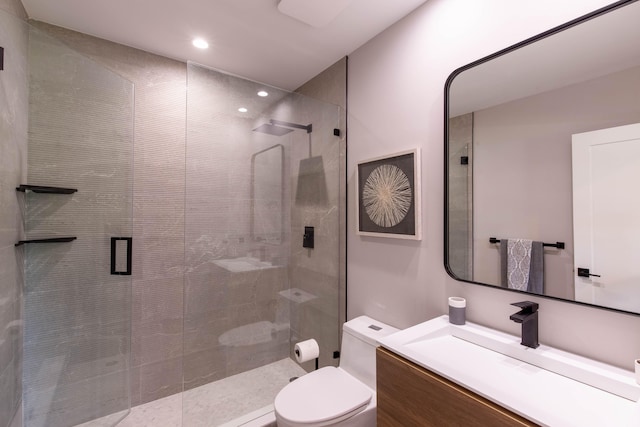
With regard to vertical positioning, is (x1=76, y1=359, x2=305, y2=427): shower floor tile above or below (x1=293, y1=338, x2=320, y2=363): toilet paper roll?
below

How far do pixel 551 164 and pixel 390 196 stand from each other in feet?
2.68

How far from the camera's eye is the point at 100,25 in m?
1.84

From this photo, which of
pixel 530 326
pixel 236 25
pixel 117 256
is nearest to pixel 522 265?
pixel 530 326

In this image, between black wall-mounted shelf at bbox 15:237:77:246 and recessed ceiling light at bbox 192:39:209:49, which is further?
recessed ceiling light at bbox 192:39:209:49

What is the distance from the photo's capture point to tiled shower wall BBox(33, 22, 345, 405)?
81.7 inches

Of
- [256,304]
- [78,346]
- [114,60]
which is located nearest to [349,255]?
[256,304]

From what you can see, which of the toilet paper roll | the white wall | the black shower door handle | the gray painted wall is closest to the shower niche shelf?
the black shower door handle

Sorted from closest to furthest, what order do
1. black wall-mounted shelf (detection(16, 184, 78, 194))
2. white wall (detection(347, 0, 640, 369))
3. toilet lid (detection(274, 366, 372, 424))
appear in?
white wall (detection(347, 0, 640, 369)) < toilet lid (detection(274, 366, 372, 424)) < black wall-mounted shelf (detection(16, 184, 78, 194))

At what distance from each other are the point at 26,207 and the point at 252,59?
5.74 ft

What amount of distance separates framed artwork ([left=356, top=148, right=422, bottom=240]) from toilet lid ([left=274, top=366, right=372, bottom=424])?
0.89 meters

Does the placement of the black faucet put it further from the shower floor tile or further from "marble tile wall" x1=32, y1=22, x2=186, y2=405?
"marble tile wall" x1=32, y1=22, x2=186, y2=405

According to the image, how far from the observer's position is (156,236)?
2139 mm

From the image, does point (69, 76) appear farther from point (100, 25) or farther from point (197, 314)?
point (197, 314)

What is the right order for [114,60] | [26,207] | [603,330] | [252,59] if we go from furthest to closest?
[252,59] → [114,60] → [26,207] → [603,330]
